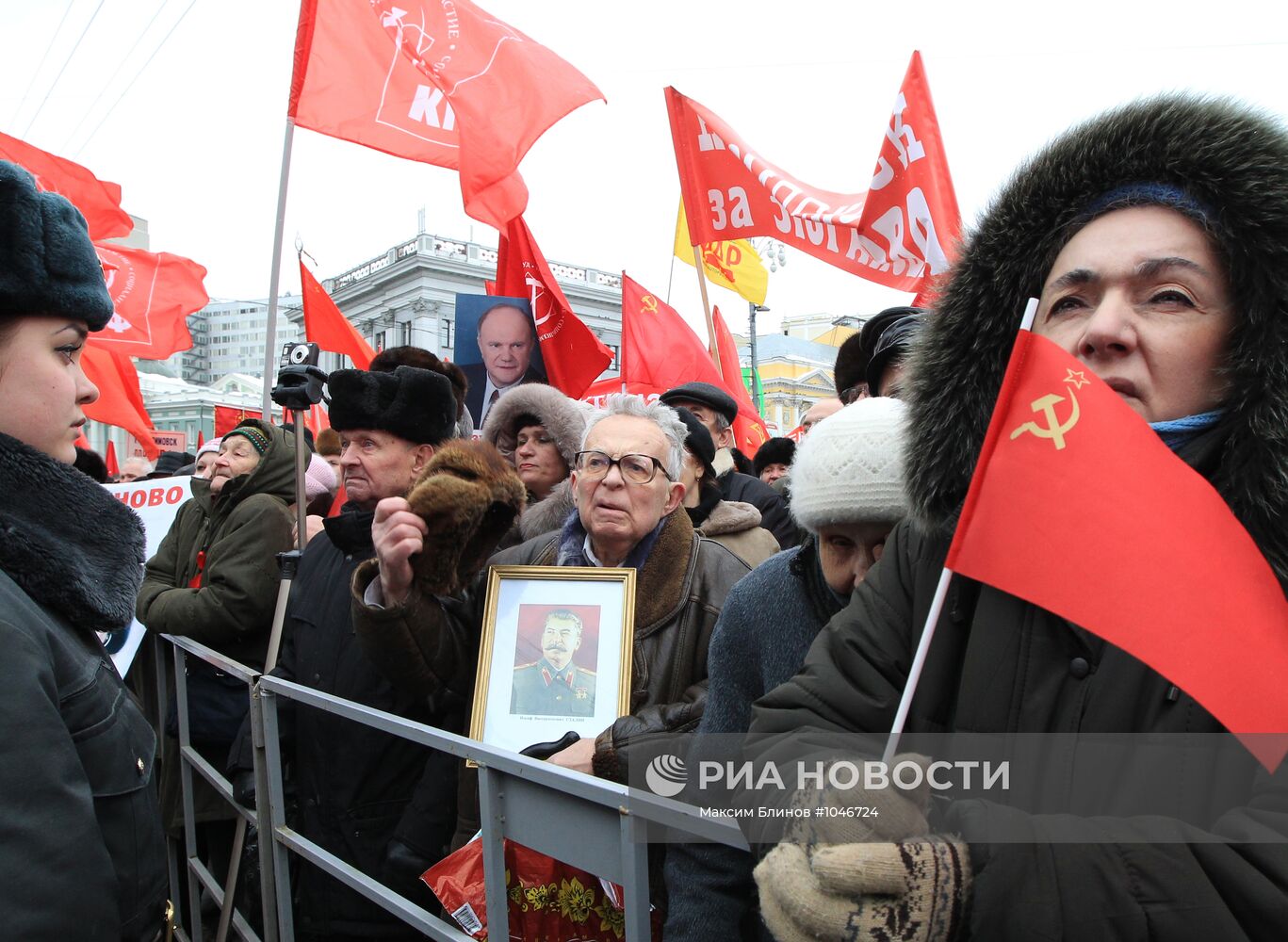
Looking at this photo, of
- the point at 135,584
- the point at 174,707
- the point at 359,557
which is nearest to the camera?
the point at 135,584

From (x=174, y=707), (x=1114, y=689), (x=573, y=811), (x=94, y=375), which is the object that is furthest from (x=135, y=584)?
(x=94, y=375)

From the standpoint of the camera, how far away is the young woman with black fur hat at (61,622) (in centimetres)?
139

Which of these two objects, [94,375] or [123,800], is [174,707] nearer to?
[123,800]

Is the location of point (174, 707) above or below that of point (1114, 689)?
below

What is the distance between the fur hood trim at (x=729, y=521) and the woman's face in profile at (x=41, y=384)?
2.05 m

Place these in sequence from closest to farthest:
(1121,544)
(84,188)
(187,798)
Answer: (1121,544) → (187,798) → (84,188)

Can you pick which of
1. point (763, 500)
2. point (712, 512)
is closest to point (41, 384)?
point (712, 512)

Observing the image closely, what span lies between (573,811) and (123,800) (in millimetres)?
851

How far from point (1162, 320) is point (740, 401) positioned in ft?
21.4

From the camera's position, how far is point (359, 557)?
116 inches

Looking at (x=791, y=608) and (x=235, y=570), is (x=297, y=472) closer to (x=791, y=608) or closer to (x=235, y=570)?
(x=235, y=570)

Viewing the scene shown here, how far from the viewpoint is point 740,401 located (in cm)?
769

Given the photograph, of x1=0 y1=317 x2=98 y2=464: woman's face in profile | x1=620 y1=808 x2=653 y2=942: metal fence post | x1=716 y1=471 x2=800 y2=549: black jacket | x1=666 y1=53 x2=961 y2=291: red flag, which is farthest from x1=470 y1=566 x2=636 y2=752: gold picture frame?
x1=666 y1=53 x2=961 y2=291: red flag

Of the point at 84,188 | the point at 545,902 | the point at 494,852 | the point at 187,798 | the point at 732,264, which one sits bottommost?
the point at 187,798
